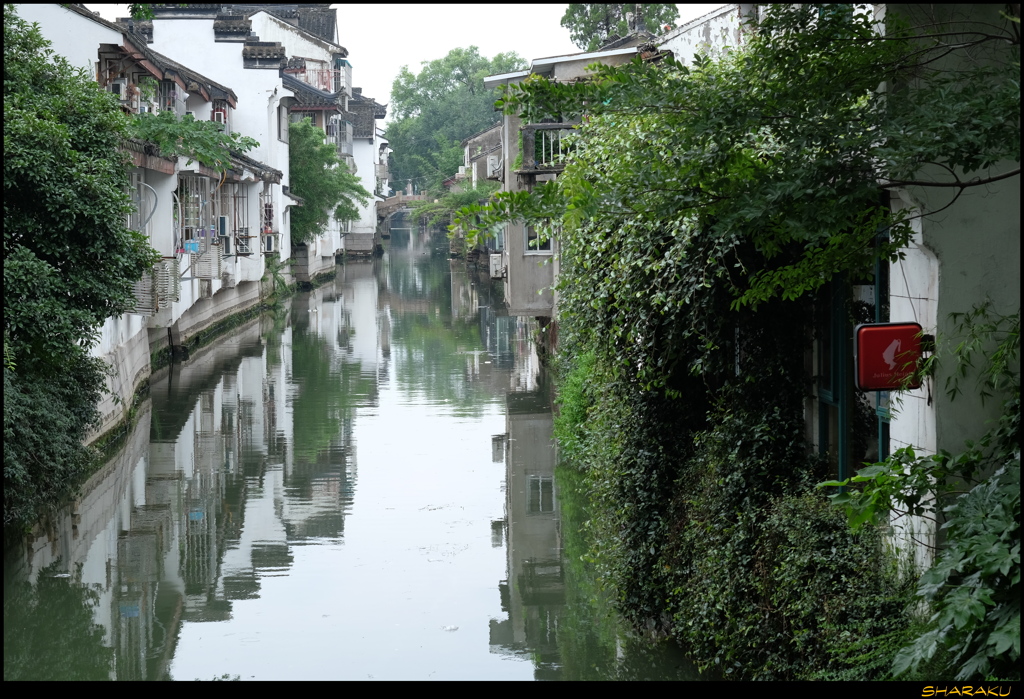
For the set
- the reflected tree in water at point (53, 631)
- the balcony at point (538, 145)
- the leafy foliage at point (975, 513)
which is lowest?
the reflected tree in water at point (53, 631)

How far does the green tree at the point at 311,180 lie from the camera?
48.5 metres

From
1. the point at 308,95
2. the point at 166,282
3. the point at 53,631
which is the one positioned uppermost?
the point at 308,95

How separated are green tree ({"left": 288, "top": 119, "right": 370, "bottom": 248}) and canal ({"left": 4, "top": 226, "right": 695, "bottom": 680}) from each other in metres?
25.0

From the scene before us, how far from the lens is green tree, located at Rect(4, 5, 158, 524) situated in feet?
38.1

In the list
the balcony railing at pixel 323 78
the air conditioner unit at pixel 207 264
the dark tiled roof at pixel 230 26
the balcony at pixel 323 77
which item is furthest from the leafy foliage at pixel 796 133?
the balcony railing at pixel 323 78

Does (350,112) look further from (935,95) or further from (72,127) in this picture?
(935,95)

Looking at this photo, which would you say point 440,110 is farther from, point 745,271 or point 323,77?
point 745,271

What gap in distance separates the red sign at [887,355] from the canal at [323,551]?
350cm

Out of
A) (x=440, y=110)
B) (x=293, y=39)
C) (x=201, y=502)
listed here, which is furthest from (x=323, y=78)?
(x=201, y=502)

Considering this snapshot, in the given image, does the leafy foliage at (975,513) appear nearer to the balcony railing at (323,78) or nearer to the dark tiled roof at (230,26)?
the dark tiled roof at (230,26)

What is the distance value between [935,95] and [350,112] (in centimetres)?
6891

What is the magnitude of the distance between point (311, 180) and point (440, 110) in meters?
37.1

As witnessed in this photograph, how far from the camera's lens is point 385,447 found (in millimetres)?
18422

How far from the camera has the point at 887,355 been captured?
6.14m
